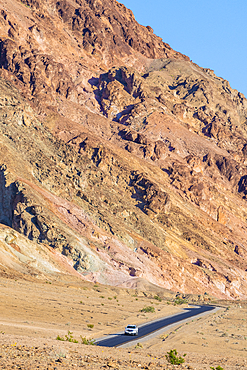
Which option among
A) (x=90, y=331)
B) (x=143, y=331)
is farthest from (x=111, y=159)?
(x=90, y=331)

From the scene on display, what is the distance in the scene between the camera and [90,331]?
97.5 feet

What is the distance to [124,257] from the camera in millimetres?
74125

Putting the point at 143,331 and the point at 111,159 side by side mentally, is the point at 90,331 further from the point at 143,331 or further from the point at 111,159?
the point at 111,159

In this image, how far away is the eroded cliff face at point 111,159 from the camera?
69.2 metres

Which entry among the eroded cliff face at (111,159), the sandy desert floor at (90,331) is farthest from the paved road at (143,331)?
the eroded cliff face at (111,159)

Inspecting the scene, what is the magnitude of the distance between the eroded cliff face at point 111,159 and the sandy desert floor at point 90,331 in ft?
32.8

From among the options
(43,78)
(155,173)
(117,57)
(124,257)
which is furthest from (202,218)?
(117,57)

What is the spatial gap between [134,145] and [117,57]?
65180 millimetres

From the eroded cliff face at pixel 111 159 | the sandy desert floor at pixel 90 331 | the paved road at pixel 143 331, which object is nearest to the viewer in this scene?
the sandy desert floor at pixel 90 331

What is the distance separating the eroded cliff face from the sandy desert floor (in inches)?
393

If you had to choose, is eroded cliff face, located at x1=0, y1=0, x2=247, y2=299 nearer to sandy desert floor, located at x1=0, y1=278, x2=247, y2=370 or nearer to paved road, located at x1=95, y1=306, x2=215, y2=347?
sandy desert floor, located at x1=0, y1=278, x2=247, y2=370

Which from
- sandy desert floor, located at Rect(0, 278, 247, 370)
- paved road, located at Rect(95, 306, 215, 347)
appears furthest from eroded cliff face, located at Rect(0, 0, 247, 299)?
paved road, located at Rect(95, 306, 215, 347)

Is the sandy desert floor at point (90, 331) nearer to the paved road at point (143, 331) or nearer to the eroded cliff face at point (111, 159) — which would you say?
the paved road at point (143, 331)

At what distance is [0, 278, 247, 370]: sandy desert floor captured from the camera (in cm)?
1518
